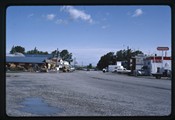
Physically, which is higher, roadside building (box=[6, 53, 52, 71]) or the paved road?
roadside building (box=[6, 53, 52, 71])

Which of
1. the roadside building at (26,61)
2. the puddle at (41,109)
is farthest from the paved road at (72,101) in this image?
the roadside building at (26,61)

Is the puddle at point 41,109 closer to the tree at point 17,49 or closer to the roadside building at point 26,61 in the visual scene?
the roadside building at point 26,61

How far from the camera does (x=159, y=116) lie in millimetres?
2762

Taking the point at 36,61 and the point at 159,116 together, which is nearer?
the point at 159,116

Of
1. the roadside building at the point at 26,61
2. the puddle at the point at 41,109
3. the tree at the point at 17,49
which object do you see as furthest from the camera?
the puddle at the point at 41,109

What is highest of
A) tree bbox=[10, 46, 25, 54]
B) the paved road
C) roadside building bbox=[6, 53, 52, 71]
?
tree bbox=[10, 46, 25, 54]

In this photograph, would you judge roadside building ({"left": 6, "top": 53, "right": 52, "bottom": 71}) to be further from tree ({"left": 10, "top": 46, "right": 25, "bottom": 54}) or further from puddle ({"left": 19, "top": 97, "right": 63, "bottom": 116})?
puddle ({"left": 19, "top": 97, "right": 63, "bottom": 116})

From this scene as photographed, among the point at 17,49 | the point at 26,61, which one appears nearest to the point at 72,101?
the point at 26,61

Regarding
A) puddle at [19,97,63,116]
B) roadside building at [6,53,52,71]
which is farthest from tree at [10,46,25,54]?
puddle at [19,97,63,116]

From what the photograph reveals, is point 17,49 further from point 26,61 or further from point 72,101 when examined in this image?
point 72,101
